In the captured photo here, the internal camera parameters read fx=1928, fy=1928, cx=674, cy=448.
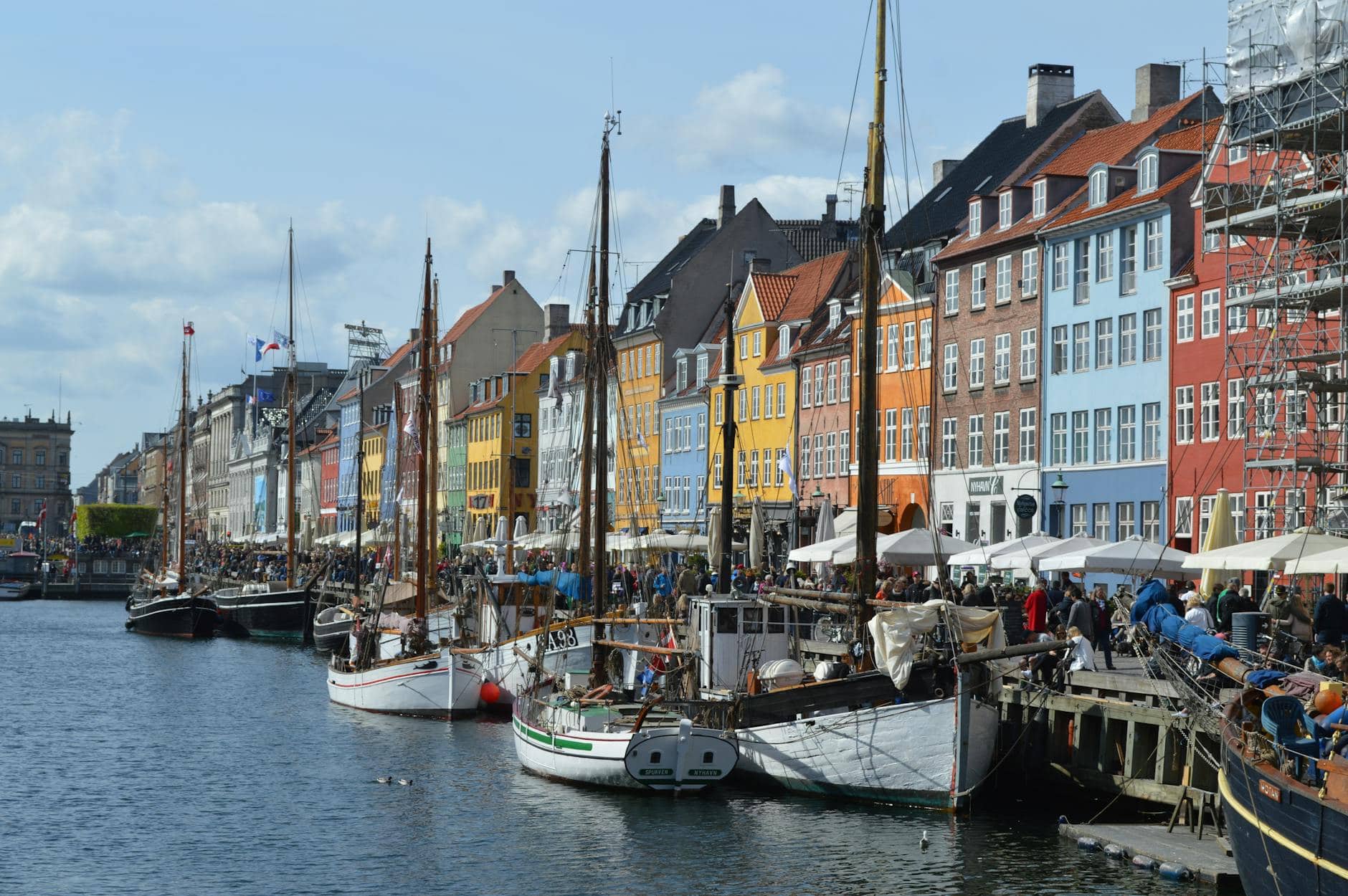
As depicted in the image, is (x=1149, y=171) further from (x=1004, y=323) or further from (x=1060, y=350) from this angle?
(x=1004, y=323)

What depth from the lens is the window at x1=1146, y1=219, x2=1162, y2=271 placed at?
57.5 meters

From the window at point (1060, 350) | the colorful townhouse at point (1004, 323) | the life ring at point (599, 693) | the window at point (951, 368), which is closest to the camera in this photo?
the life ring at point (599, 693)

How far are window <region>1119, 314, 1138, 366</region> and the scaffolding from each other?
8.54 metres

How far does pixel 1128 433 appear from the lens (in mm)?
58656

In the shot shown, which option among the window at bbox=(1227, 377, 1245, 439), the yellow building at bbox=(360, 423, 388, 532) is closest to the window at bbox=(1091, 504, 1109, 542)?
the window at bbox=(1227, 377, 1245, 439)

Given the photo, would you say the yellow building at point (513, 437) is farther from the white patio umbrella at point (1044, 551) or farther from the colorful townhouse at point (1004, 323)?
the white patio umbrella at point (1044, 551)

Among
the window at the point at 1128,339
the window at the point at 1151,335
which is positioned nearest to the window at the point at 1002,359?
the window at the point at 1128,339

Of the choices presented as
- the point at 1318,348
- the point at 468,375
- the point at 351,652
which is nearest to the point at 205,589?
the point at 351,652

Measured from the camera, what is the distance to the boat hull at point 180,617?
86.5 meters

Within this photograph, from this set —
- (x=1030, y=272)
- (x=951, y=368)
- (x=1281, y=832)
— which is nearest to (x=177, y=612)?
(x=951, y=368)

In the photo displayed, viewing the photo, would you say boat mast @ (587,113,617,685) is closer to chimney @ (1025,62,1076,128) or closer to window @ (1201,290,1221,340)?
window @ (1201,290,1221,340)

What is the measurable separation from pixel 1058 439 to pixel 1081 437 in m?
1.25

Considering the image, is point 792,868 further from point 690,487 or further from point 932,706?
point 690,487

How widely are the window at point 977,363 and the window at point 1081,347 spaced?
18.2 feet
